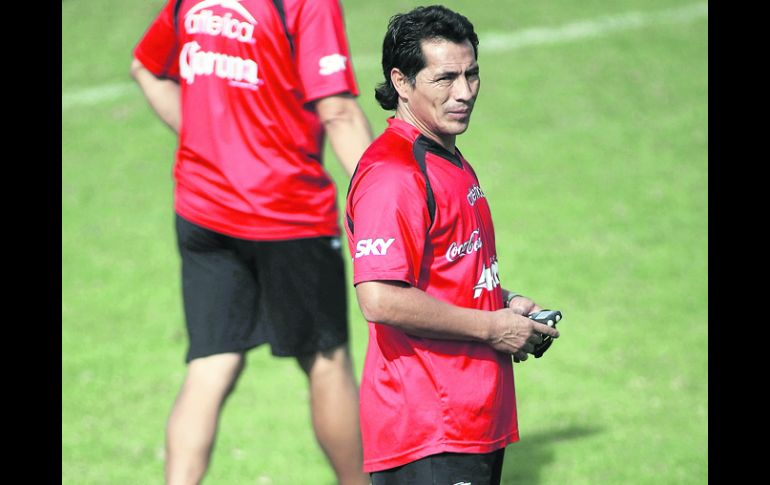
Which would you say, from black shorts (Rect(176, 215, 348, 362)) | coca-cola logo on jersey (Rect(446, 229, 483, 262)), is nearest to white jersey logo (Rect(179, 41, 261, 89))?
black shorts (Rect(176, 215, 348, 362))

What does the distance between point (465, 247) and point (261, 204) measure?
4.55ft

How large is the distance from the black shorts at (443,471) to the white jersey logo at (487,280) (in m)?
0.50

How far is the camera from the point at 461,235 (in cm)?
351

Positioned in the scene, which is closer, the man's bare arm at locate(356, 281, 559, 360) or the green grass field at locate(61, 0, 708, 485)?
the man's bare arm at locate(356, 281, 559, 360)

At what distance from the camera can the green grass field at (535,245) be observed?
646cm

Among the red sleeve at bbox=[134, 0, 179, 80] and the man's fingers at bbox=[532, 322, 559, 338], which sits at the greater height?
the red sleeve at bbox=[134, 0, 179, 80]

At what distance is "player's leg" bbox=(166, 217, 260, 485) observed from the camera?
184 inches

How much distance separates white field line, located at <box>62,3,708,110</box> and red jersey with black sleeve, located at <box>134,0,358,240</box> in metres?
8.89

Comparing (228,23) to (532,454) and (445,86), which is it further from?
(532,454)

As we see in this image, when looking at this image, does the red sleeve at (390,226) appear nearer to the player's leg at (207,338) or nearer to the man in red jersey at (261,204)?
the man in red jersey at (261,204)

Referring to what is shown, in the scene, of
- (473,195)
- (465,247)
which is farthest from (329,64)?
(465,247)

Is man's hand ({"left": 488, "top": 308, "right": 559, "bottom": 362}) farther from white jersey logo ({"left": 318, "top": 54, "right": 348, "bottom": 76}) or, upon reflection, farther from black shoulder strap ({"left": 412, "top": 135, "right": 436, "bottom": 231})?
white jersey logo ({"left": 318, "top": 54, "right": 348, "bottom": 76})

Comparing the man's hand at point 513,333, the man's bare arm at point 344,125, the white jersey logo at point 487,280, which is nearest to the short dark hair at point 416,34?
the white jersey logo at point 487,280
